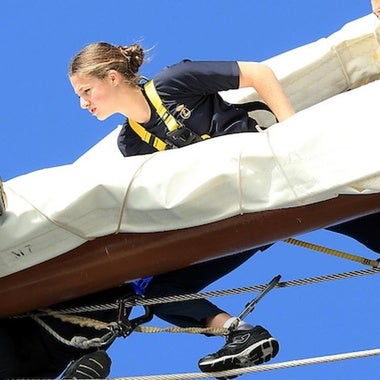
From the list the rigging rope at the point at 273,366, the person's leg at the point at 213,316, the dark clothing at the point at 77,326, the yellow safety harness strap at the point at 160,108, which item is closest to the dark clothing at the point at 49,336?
the dark clothing at the point at 77,326

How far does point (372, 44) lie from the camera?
330 cm

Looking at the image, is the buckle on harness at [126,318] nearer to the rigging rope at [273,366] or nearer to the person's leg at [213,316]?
the person's leg at [213,316]

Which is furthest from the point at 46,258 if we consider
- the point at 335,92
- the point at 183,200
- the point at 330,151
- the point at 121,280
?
the point at 335,92

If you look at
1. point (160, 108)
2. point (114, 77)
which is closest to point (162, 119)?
point (160, 108)

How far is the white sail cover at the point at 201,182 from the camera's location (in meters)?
2.29

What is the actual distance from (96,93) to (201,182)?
1.63 feet

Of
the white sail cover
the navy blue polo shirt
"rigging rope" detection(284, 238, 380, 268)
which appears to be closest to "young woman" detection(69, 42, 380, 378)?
the navy blue polo shirt

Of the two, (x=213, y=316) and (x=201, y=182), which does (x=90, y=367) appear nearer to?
(x=213, y=316)

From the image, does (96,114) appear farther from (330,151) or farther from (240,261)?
(330,151)

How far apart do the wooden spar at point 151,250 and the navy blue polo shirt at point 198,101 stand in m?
0.34

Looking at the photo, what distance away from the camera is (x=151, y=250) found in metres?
2.58

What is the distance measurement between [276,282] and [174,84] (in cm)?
50

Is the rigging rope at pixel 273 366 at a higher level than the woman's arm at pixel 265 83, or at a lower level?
lower

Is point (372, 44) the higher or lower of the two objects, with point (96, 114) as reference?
higher
